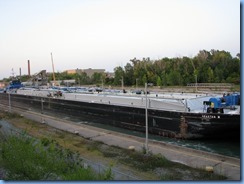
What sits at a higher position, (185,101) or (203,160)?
(185,101)

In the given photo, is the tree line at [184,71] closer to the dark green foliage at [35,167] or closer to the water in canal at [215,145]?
the water in canal at [215,145]

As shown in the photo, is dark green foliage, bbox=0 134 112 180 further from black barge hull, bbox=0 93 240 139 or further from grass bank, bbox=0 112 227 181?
black barge hull, bbox=0 93 240 139

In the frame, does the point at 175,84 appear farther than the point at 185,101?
Yes

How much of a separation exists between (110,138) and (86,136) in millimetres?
1790

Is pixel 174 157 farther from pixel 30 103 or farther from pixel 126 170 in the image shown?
pixel 30 103

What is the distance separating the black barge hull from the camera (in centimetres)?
1527

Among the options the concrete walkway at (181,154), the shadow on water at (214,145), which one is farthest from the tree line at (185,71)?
the concrete walkway at (181,154)

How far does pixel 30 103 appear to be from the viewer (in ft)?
131

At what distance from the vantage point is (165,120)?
1773cm

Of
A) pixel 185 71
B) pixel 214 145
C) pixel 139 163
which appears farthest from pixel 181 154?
pixel 185 71

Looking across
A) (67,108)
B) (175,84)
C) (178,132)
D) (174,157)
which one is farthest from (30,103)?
(174,157)

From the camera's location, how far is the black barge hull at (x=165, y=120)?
50.1 feet

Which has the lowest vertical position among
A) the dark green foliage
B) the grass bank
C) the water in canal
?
the water in canal

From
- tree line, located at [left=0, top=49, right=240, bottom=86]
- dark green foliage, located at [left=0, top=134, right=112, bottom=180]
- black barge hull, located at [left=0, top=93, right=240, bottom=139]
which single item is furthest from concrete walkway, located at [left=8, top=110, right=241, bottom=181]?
tree line, located at [left=0, top=49, right=240, bottom=86]
